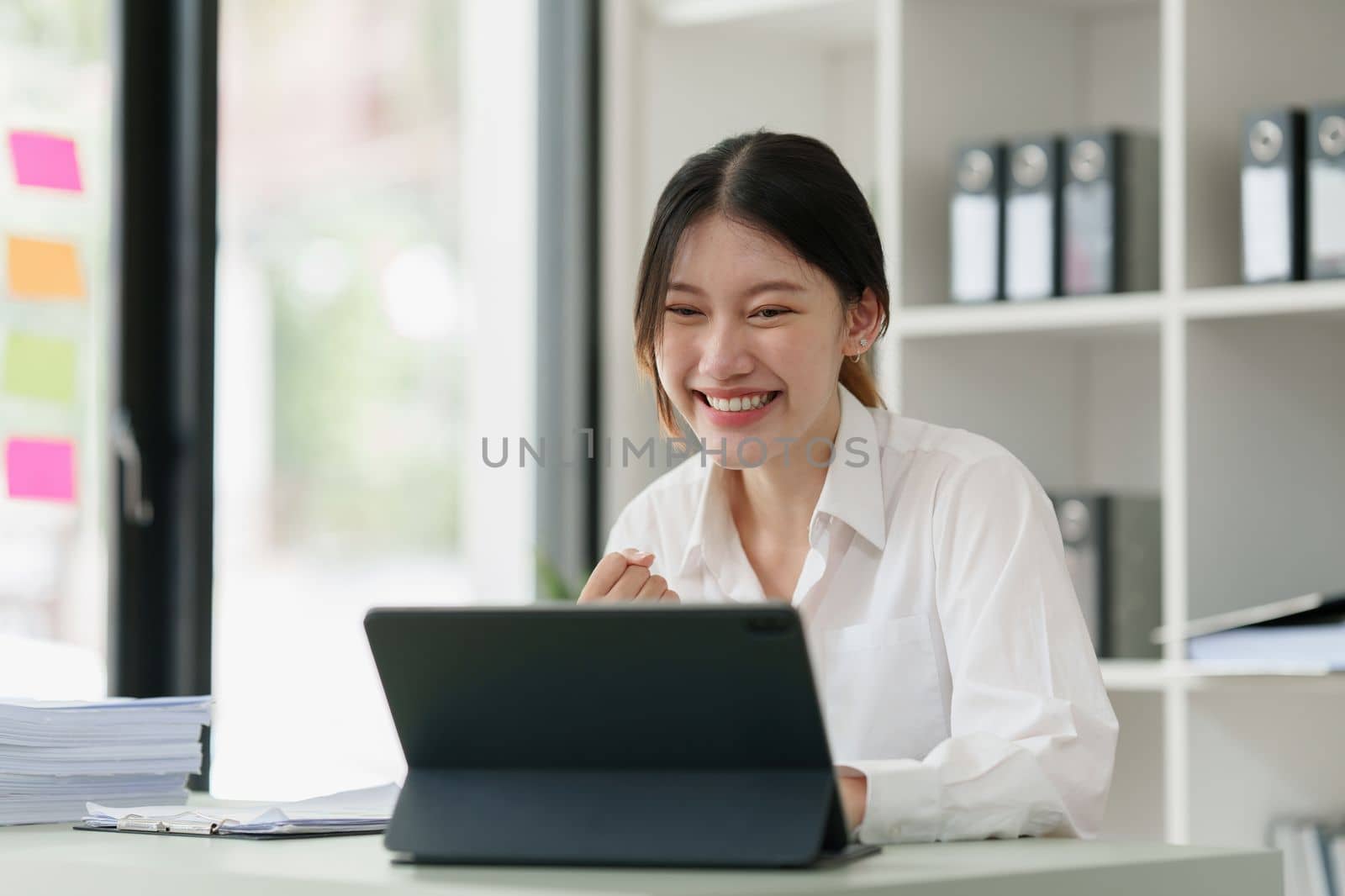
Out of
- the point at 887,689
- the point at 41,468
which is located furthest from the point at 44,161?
the point at 887,689

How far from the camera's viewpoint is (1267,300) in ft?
7.64

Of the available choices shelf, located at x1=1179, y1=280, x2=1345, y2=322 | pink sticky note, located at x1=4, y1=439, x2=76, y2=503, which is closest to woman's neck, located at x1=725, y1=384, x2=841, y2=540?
shelf, located at x1=1179, y1=280, x2=1345, y2=322

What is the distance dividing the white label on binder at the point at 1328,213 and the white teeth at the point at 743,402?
1029 mm

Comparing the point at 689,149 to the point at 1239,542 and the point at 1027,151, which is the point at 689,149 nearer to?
the point at 1027,151

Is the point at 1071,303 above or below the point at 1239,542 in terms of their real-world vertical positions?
above

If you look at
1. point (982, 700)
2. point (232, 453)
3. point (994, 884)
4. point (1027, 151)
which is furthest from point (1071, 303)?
point (232, 453)

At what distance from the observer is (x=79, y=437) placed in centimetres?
264

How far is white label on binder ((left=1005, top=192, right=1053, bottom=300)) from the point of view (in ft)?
8.43

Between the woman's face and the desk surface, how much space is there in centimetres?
58

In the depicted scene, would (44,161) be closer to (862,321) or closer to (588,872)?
(862,321)

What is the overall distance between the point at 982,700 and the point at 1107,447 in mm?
1582

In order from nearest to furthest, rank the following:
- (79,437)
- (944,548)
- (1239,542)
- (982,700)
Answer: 1. (982,700)
2. (944,548)
3. (1239,542)
4. (79,437)

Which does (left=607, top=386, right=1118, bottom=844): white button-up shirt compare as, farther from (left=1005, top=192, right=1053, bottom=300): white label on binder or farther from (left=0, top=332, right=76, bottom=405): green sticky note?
(left=0, top=332, right=76, bottom=405): green sticky note

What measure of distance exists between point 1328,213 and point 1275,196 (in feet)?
0.26
